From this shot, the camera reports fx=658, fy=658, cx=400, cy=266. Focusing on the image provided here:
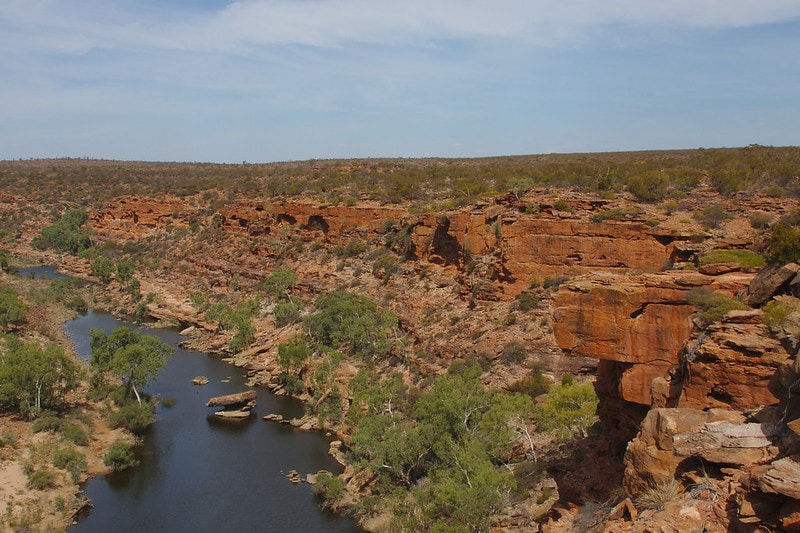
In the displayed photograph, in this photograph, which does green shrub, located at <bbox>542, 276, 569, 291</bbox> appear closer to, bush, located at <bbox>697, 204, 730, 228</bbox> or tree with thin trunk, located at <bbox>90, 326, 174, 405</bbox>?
bush, located at <bbox>697, 204, 730, 228</bbox>

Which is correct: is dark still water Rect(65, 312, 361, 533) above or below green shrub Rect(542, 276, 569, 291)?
below

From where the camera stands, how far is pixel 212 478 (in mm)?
29172

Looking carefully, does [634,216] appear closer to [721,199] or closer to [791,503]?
[721,199]

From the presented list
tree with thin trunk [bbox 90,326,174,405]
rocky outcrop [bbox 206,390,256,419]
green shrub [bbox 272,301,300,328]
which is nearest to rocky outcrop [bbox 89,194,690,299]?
green shrub [bbox 272,301,300,328]

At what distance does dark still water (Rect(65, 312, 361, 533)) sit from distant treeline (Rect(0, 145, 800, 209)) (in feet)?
70.9

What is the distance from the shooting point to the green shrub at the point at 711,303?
12.9 m

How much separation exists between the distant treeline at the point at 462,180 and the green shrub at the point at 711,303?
2713cm

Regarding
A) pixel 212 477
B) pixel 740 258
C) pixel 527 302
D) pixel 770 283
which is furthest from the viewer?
pixel 527 302

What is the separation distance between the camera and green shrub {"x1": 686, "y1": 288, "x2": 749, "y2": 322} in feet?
42.4

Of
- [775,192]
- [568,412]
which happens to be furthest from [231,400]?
[775,192]

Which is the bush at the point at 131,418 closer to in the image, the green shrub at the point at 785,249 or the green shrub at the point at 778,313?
the green shrub at the point at 785,249

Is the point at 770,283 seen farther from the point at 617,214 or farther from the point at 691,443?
the point at 617,214

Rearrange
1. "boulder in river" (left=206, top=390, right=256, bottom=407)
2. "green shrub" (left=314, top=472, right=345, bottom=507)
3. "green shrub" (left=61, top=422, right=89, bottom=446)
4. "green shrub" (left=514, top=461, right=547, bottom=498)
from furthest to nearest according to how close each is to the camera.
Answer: "boulder in river" (left=206, top=390, right=256, bottom=407), "green shrub" (left=61, top=422, right=89, bottom=446), "green shrub" (left=314, top=472, right=345, bottom=507), "green shrub" (left=514, top=461, right=547, bottom=498)

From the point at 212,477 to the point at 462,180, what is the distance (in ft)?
135
